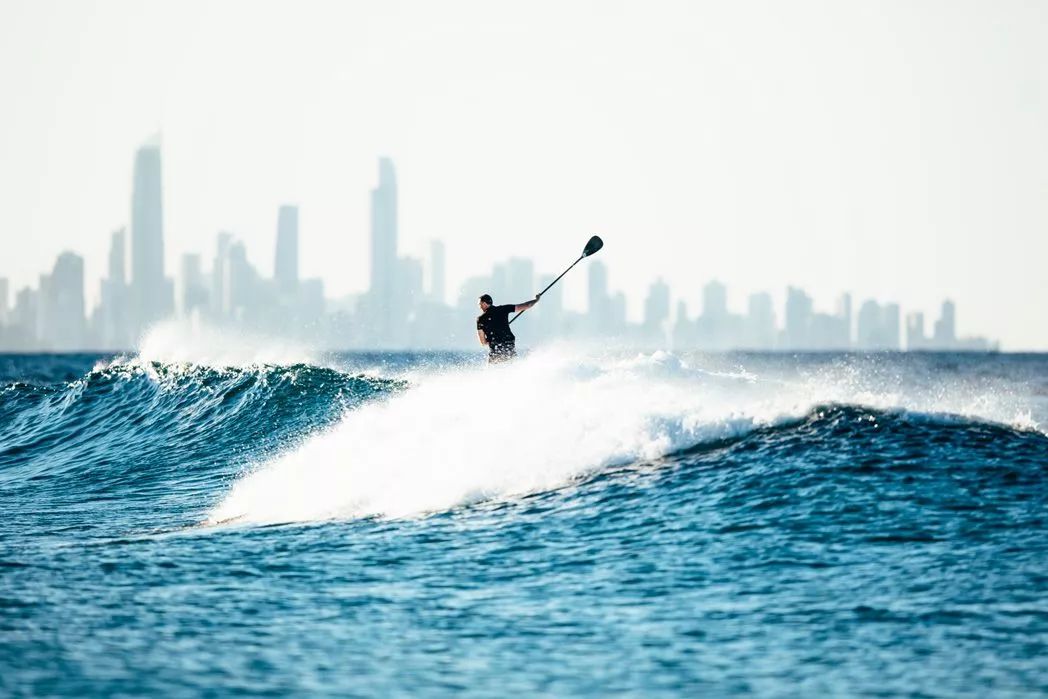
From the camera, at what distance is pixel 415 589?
10.9m

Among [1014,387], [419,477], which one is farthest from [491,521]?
[1014,387]

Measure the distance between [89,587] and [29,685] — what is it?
3.07 meters

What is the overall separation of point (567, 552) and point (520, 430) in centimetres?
505

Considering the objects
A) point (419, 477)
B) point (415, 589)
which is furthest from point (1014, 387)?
point (415, 589)

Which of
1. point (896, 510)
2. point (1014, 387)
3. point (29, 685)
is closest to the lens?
point (29, 685)

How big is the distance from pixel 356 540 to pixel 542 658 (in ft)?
16.2

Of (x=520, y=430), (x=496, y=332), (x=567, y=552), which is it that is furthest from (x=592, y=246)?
(x=567, y=552)

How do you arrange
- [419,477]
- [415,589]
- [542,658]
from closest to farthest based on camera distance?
[542,658] → [415,589] → [419,477]

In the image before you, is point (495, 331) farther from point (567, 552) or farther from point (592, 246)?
point (567, 552)

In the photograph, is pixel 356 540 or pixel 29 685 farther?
pixel 356 540

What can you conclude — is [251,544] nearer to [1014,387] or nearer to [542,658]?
[542,658]

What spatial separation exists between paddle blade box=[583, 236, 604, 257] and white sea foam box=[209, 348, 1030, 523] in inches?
88.2

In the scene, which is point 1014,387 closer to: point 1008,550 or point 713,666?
point 1008,550

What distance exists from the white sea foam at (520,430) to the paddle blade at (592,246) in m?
2.24
